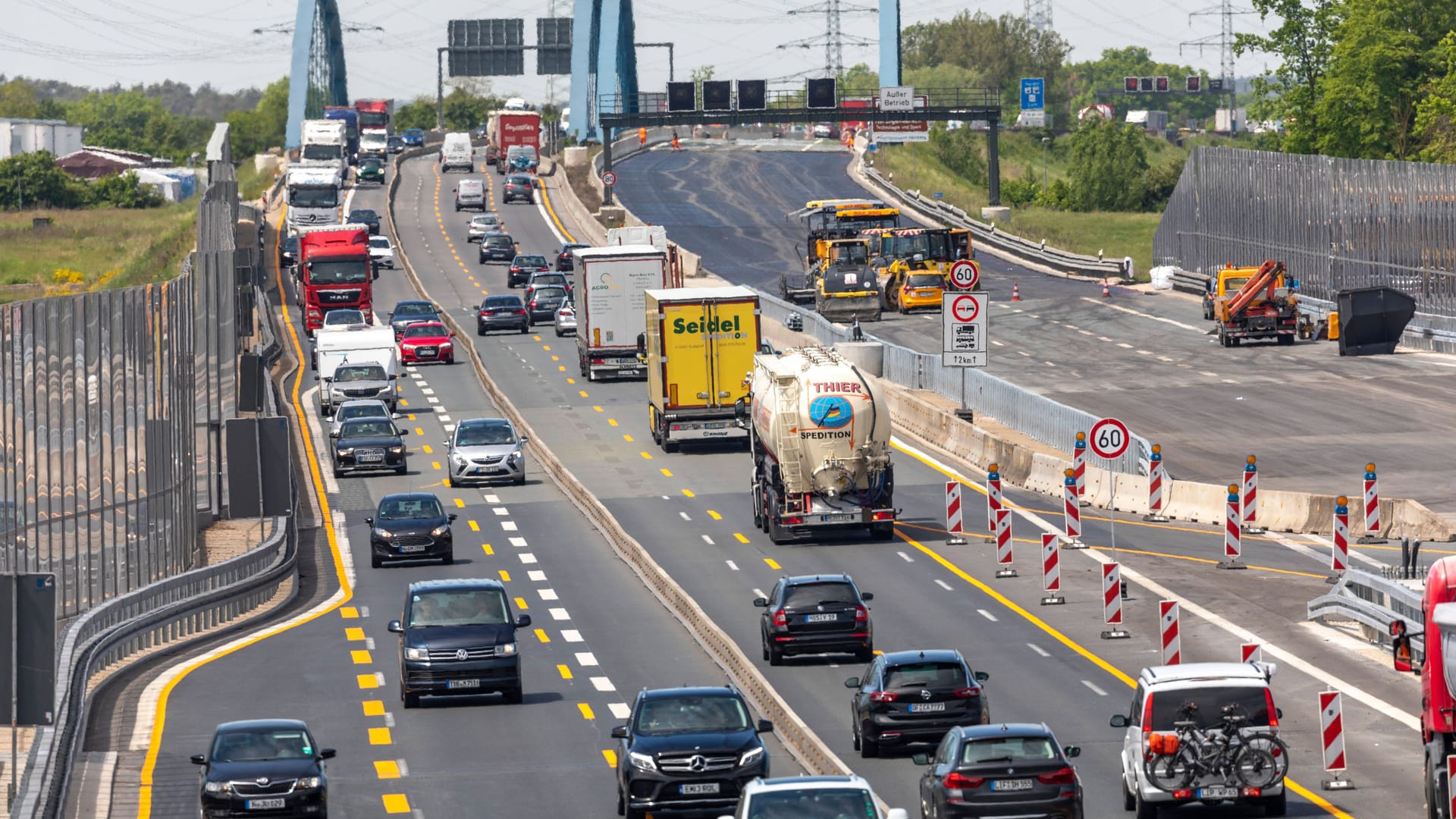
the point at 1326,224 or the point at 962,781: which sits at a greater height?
the point at 1326,224

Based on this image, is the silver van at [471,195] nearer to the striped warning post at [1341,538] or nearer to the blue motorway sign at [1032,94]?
the blue motorway sign at [1032,94]

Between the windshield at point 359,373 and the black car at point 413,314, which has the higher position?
the black car at point 413,314

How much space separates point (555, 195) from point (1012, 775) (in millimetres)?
107364

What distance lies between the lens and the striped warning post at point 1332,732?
2273 cm

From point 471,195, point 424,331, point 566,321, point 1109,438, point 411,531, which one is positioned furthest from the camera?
point 471,195

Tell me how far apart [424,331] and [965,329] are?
26.8 m

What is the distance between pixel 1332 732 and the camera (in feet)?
75.6

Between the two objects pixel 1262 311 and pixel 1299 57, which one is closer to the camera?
pixel 1262 311

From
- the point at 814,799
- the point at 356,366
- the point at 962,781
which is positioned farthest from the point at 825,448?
the point at 356,366

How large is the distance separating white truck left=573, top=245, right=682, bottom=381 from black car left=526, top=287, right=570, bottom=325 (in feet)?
40.2

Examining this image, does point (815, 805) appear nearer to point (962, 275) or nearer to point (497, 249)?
point (962, 275)

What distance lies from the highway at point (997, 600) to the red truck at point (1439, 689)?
159 cm

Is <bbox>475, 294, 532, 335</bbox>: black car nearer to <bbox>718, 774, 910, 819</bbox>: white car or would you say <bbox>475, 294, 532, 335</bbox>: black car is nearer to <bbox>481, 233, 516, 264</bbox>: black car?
<bbox>481, 233, 516, 264</bbox>: black car

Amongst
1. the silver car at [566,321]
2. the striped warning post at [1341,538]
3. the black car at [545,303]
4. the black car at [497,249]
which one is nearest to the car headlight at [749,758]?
the striped warning post at [1341,538]
